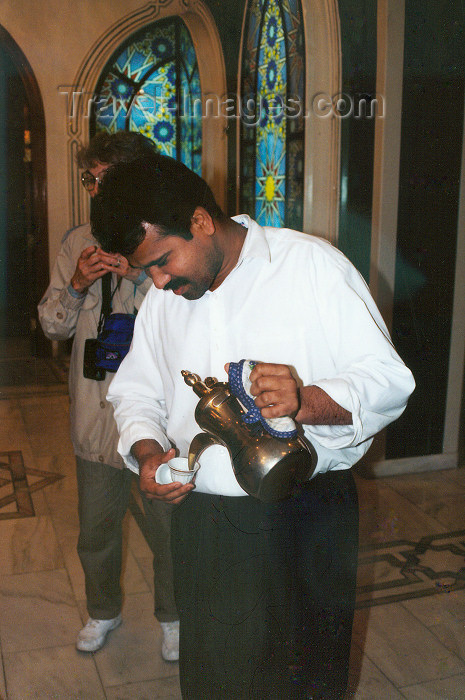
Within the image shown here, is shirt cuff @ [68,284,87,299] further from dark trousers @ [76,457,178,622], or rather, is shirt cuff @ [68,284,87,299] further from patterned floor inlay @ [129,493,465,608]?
patterned floor inlay @ [129,493,465,608]

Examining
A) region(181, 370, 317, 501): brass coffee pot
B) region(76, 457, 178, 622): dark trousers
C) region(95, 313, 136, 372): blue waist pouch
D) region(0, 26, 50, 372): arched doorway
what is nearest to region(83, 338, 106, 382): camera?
region(95, 313, 136, 372): blue waist pouch

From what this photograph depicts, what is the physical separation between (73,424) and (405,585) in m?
1.50

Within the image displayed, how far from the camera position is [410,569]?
2.79 m

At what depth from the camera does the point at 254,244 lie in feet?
4.54

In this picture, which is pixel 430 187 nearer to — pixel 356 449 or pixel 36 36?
pixel 356 449

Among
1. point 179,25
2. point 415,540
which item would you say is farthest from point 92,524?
point 179,25

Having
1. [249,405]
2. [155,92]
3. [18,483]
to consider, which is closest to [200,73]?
[155,92]

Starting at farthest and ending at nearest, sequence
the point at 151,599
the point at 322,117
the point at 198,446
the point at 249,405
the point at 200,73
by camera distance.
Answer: the point at 200,73 → the point at 322,117 → the point at 151,599 → the point at 198,446 → the point at 249,405

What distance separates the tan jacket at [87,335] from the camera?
217cm

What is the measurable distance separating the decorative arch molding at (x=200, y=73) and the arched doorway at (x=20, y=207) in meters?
0.34

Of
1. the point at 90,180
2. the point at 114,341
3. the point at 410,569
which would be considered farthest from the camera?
the point at 410,569

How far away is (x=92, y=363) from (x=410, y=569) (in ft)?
5.40

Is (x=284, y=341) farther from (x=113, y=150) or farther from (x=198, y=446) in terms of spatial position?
(x=113, y=150)

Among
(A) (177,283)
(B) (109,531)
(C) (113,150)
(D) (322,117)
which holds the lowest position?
(B) (109,531)
